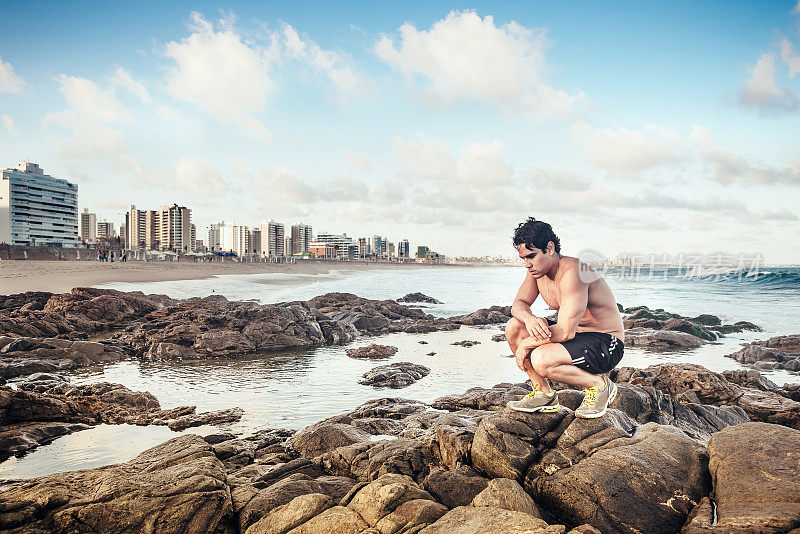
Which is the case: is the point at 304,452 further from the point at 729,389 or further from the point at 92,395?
the point at 729,389

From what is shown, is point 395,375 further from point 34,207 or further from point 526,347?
point 34,207

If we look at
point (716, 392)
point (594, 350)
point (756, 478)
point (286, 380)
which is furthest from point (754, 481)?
point (286, 380)

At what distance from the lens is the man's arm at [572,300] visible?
4.74 metres

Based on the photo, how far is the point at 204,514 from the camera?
4.30 metres

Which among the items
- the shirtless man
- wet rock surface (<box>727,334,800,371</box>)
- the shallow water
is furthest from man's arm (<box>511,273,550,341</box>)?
wet rock surface (<box>727,334,800,371</box>)

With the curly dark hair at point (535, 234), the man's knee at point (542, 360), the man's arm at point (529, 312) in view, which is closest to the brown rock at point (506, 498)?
the man's knee at point (542, 360)

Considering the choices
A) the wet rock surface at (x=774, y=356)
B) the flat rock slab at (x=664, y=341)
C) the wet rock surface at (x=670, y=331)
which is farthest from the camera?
the wet rock surface at (x=670, y=331)

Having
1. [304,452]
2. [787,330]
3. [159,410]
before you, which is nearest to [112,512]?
[304,452]

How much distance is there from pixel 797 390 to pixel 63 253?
300 ft

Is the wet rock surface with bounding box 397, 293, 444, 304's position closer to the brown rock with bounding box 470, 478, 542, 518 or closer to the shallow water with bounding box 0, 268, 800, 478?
the shallow water with bounding box 0, 268, 800, 478

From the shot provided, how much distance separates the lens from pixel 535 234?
15.9ft

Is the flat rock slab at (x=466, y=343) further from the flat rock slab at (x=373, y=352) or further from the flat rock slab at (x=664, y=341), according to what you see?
the flat rock slab at (x=664, y=341)

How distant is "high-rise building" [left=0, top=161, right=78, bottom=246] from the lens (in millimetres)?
132750

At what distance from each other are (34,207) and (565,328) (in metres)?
174
